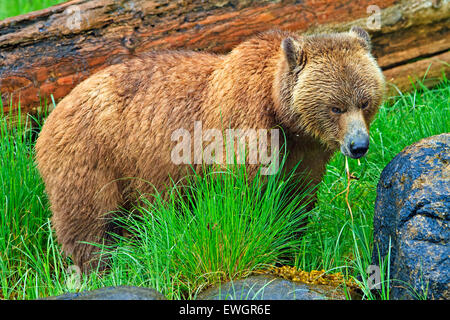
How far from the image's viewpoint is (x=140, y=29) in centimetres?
645

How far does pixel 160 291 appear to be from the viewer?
416cm

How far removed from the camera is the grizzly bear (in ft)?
15.1

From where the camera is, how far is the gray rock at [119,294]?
3.63 meters

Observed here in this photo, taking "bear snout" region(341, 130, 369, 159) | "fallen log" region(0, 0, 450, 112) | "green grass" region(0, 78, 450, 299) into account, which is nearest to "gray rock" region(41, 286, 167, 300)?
"green grass" region(0, 78, 450, 299)

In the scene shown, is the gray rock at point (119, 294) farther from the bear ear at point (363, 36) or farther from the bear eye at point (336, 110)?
the bear ear at point (363, 36)

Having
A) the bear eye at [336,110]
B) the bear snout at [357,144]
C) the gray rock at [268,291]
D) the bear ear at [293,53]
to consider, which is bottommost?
the gray rock at [268,291]

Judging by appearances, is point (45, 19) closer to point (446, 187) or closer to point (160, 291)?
point (160, 291)

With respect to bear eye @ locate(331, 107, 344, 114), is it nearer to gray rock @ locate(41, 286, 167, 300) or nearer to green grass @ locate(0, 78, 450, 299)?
green grass @ locate(0, 78, 450, 299)

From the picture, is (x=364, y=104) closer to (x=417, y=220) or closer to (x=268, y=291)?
(x=417, y=220)

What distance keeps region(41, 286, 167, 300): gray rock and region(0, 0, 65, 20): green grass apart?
18.6ft

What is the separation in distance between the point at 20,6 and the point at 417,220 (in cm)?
689

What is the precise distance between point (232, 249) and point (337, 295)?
73 cm

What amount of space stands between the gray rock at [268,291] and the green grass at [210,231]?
4.2 inches

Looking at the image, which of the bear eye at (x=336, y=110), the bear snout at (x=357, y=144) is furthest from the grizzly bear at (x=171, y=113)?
the bear snout at (x=357, y=144)
